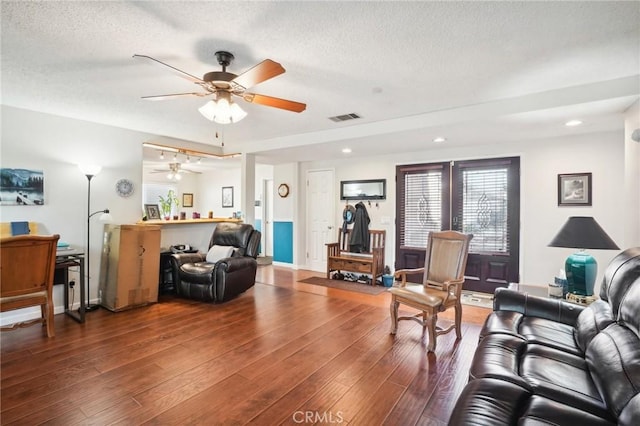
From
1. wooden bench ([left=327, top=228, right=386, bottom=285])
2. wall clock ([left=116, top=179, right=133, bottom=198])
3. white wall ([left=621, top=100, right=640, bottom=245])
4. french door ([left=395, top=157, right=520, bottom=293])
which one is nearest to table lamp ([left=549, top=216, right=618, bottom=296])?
white wall ([left=621, top=100, right=640, bottom=245])

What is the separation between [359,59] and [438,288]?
7.98 ft

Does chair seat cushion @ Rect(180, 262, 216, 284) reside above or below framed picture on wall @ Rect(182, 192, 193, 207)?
below

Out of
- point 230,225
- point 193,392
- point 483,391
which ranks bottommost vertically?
point 193,392

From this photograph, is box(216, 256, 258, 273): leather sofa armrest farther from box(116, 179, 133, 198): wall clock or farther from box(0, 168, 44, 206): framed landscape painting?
box(0, 168, 44, 206): framed landscape painting

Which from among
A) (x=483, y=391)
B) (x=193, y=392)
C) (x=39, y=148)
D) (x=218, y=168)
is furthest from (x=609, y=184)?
(x=218, y=168)

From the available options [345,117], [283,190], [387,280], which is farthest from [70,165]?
[387,280]

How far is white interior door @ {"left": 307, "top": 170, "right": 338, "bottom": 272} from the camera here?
6.38 meters

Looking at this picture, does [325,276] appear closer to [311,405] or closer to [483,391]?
[311,405]

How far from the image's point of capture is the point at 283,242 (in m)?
6.99

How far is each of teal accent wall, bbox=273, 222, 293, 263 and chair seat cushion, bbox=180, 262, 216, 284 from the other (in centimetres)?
263

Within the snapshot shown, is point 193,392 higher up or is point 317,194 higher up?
point 317,194

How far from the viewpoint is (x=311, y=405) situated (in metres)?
2.01

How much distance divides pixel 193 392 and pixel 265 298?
90.4 inches

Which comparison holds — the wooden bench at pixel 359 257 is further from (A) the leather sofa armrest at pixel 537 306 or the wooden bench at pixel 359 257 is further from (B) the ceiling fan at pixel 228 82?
(B) the ceiling fan at pixel 228 82
